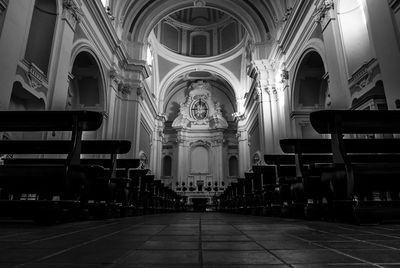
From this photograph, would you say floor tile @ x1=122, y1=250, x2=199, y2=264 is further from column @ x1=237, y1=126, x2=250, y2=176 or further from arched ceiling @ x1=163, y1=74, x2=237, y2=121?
arched ceiling @ x1=163, y1=74, x2=237, y2=121

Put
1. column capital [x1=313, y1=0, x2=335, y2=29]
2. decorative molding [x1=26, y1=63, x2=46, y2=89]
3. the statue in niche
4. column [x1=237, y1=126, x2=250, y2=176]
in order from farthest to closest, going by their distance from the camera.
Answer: the statue in niche
column [x1=237, y1=126, x2=250, y2=176]
column capital [x1=313, y1=0, x2=335, y2=29]
decorative molding [x1=26, y1=63, x2=46, y2=89]

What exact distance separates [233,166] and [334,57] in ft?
45.5

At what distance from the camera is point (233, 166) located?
63.5 ft

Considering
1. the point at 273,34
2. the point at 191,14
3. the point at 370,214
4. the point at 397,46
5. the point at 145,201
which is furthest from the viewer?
the point at 191,14

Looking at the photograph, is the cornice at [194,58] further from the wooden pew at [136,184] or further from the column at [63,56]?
the wooden pew at [136,184]

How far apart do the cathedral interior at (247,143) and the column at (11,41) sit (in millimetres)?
24

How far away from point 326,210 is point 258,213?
2.57 meters

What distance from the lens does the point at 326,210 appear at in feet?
9.72

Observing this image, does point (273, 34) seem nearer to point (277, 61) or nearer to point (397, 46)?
point (277, 61)

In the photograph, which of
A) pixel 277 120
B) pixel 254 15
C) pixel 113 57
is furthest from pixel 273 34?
pixel 113 57

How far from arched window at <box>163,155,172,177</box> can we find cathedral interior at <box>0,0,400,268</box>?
364 centimetres

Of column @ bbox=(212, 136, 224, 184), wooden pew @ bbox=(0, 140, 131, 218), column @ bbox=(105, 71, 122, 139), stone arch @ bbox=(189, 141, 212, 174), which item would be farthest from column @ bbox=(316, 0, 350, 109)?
stone arch @ bbox=(189, 141, 212, 174)

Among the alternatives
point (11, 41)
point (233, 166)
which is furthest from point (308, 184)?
point (233, 166)

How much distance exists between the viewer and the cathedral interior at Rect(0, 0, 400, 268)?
4.13 ft
